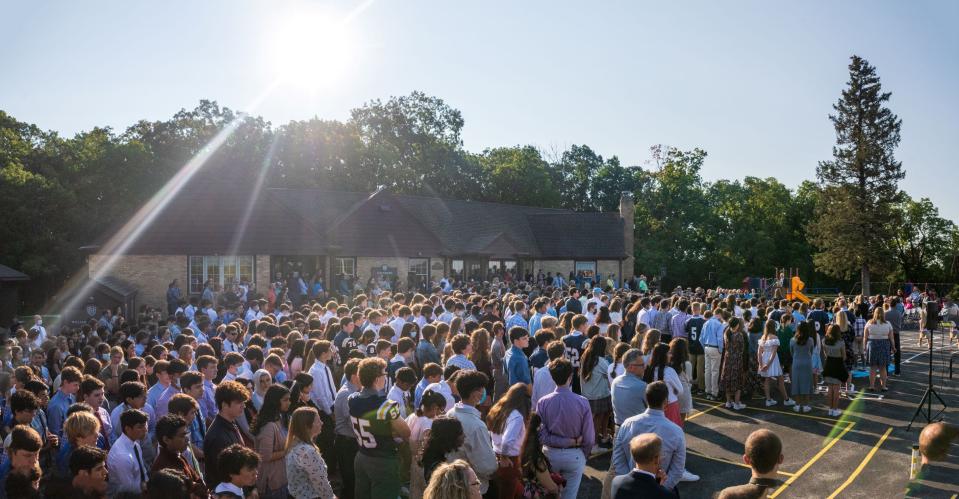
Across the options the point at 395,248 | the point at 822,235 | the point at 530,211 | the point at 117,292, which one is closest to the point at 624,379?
the point at 117,292

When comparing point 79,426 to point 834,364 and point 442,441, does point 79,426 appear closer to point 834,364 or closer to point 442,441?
point 442,441

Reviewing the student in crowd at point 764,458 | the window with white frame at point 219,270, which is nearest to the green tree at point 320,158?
the window with white frame at point 219,270

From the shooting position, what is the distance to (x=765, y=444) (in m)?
4.67

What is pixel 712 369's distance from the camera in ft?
48.5

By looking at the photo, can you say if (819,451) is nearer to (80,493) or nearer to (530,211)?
(80,493)

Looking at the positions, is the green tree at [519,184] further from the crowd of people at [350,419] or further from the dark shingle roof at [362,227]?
the crowd of people at [350,419]

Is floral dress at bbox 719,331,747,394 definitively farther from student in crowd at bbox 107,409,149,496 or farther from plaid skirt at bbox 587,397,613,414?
student in crowd at bbox 107,409,149,496

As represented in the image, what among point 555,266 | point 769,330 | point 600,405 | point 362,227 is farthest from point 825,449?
point 555,266

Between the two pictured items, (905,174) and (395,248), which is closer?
(395,248)

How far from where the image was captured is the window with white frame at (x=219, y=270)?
29.2 meters

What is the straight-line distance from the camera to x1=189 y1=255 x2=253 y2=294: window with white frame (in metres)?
29.2

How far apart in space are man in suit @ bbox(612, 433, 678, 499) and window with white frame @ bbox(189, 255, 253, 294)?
26.0m

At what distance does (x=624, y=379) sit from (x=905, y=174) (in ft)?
168

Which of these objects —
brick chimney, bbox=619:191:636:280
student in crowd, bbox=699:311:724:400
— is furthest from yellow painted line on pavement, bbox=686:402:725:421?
brick chimney, bbox=619:191:636:280
